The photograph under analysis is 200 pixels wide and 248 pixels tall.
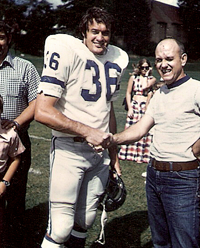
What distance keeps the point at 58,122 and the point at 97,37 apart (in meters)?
0.76

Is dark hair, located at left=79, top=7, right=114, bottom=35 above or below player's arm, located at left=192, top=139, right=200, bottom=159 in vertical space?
above

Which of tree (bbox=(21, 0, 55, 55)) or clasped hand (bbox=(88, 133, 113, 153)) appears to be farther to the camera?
tree (bbox=(21, 0, 55, 55))

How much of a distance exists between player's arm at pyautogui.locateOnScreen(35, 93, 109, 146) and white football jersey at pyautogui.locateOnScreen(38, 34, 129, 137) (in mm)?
67

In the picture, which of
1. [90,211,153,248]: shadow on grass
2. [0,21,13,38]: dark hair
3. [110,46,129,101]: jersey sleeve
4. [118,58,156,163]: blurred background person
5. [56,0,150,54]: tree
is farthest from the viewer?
[56,0,150,54]: tree

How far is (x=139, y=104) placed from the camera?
727 cm

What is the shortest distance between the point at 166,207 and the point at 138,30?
29920 millimetres

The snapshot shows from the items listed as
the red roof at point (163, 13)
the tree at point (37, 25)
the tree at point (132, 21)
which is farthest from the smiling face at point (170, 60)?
the tree at point (37, 25)

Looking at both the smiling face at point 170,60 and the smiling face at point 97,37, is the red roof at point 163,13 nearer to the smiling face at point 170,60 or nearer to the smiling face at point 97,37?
the smiling face at point 97,37

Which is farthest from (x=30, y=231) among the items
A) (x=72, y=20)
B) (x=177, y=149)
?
(x=72, y=20)

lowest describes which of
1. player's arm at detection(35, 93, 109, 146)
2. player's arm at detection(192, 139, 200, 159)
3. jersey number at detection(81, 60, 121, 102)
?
player's arm at detection(192, 139, 200, 159)

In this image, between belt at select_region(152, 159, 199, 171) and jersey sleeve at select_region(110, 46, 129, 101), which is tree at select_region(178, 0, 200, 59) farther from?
belt at select_region(152, 159, 199, 171)

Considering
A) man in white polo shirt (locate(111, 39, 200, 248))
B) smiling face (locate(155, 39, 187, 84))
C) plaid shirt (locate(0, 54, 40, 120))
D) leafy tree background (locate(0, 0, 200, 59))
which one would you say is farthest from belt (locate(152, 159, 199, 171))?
leafy tree background (locate(0, 0, 200, 59))

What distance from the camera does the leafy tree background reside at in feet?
90.5

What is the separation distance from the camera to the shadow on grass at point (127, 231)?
157 inches
